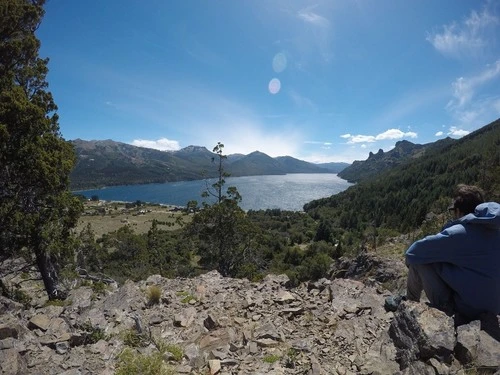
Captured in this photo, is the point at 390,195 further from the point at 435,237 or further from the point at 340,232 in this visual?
the point at 435,237

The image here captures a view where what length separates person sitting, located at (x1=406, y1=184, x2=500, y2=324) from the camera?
426cm

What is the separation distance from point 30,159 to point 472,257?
1404 cm

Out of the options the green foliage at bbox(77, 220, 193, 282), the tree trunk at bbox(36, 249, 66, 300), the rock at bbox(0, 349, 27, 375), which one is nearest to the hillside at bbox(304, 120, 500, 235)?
the green foliage at bbox(77, 220, 193, 282)

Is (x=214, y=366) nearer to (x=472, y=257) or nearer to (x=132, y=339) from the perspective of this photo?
(x=132, y=339)

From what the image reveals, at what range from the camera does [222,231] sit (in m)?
27.8

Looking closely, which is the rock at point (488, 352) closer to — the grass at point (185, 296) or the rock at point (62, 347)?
the rock at point (62, 347)

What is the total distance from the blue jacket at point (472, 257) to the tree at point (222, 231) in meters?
23.4

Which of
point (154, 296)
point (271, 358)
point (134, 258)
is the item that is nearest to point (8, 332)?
point (154, 296)

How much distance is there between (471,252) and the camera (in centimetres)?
432

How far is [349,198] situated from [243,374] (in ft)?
568


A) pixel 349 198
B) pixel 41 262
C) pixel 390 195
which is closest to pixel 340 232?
pixel 390 195

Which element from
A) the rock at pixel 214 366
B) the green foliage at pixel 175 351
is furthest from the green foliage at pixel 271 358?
the green foliage at pixel 175 351

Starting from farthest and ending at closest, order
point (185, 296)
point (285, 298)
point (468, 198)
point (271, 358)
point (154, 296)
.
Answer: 1. point (185, 296)
2. point (154, 296)
3. point (285, 298)
4. point (271, 358)
5. point (468, 198)

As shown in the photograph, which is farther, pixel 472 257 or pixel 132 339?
pixel 132 339
